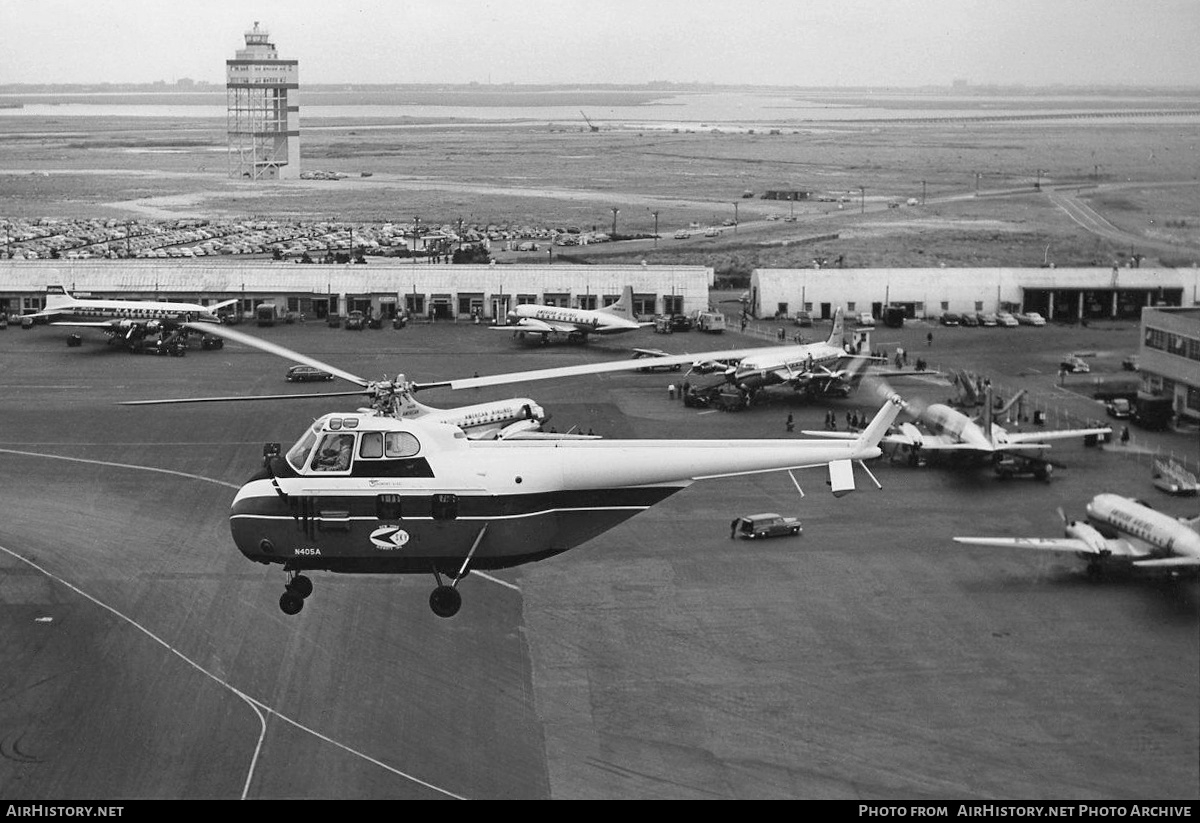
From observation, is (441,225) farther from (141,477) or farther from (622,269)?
(141,477)

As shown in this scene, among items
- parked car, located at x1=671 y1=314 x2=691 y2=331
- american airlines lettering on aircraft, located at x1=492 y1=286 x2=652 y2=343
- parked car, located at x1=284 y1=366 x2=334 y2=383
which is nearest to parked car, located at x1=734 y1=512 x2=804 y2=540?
parked car, located at x1=284 y1=366 x2=334 y2=383

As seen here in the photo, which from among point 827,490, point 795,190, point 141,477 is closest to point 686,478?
point 827,490

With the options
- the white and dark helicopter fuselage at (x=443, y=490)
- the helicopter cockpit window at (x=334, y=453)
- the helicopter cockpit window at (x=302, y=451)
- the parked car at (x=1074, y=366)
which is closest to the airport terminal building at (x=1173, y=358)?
the parked car at (x=1074, y=366)

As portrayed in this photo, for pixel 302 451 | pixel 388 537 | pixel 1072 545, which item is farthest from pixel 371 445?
pixel 1072 545

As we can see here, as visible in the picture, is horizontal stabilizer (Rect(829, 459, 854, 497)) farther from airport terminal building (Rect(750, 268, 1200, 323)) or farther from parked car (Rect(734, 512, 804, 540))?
airport terminal building (Rect(750, 268, 1200, 323))

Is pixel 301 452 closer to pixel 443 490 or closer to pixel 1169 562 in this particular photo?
pixel 443 490
